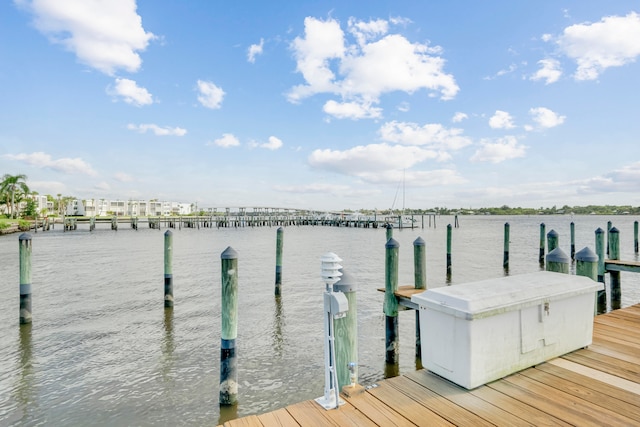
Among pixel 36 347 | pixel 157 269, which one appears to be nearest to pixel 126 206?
pixel 157 269

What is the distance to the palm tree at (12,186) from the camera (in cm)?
6950

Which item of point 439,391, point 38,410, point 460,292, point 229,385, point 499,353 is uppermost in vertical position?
point 460,292

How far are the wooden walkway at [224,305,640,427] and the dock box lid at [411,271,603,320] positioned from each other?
705 millimetres

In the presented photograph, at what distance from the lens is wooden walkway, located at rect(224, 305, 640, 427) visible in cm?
270

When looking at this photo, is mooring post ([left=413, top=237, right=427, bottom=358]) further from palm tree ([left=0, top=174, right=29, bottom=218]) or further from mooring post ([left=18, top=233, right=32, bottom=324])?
palm tree ([left=0, top=174, right=29, bottom=218])

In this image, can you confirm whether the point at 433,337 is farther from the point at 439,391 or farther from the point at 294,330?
the point at 294,330

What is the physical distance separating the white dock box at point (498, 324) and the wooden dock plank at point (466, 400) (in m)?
0.07

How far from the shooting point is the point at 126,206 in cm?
14362

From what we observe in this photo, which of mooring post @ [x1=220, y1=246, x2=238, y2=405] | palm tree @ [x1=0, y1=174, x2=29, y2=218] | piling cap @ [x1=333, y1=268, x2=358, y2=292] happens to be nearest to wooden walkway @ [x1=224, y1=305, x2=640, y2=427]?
piling cap @ [x1=333, y1=268, x2=358, y2=292]

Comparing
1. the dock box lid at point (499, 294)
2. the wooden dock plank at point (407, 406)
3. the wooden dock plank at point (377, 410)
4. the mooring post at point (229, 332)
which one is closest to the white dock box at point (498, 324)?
the dock box lid at point (499, 294)

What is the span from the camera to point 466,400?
2992mm

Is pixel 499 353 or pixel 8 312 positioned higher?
pixel 499 353

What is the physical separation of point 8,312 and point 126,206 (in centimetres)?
15127

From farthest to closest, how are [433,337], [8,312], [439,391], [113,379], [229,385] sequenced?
[8,312] < [113,379] < [229,385] < [433,337] < [439,391]
